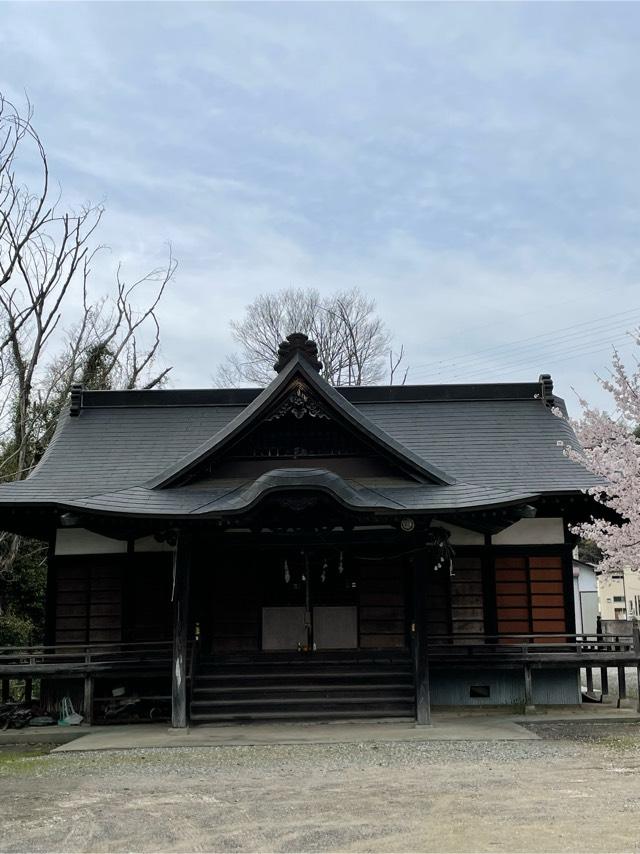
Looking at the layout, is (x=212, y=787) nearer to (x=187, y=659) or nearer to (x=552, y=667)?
(x=187, y=659)

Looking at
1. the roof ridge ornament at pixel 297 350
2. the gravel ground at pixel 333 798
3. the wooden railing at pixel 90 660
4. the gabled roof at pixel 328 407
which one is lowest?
the gravel ground at pixel 333 798

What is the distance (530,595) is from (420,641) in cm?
342

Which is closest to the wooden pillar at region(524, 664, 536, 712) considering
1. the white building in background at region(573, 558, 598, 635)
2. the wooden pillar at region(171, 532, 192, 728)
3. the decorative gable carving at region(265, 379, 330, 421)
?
the decorative gable carving at region(265, 379, 330, 421)

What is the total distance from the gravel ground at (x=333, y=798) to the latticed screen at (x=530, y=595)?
3.65 meters

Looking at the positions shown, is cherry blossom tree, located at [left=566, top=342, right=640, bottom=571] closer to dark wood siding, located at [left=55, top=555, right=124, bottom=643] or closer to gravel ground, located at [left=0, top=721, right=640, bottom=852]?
gravel ground, located at [left=0, top=721, right=640, bottom=852]

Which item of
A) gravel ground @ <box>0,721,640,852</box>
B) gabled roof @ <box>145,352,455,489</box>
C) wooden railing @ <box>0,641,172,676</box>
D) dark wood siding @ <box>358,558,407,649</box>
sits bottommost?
gravel ground @ <box>0,721,640,852</box>

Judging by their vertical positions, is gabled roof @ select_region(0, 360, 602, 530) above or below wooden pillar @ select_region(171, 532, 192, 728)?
above

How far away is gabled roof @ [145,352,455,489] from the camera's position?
44.2ft

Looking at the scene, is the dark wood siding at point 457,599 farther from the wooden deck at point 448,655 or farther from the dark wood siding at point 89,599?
the dark wood siding at point 89,599

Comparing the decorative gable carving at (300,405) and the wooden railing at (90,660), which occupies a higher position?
the decorative gable carving at (300,405)

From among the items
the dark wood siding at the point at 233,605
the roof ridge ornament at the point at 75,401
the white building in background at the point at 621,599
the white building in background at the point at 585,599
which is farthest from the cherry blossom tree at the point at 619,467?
the white building in background at the point at 621,599

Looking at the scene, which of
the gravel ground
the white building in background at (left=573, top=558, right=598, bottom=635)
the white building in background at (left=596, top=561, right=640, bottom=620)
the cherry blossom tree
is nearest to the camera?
the gravel ground

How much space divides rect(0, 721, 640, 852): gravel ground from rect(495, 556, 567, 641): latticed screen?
3.65 meters

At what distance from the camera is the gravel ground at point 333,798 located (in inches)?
260
